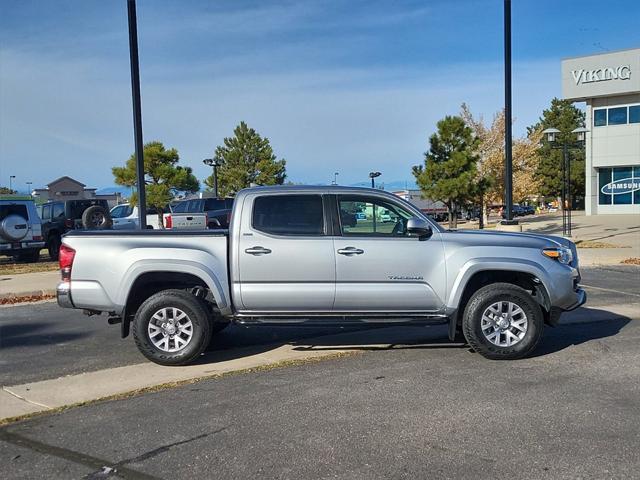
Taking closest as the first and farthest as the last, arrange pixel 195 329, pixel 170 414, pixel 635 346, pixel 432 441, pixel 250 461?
1. pixel 250 461
2. pixel 432 441
3. pixel 170 414
4. pixel 195 329
5. pixel 635 346

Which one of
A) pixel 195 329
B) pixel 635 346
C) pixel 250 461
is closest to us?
pixel 250 461

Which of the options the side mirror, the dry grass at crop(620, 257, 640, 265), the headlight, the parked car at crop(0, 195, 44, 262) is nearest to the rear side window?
the parked car at crop(0, 195, 44, 262)

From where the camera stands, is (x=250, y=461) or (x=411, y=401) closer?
(x=250, y=461)

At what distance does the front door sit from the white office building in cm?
3938

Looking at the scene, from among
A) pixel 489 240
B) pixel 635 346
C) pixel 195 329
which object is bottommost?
pixel 635 346

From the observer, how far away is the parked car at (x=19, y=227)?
18719mm

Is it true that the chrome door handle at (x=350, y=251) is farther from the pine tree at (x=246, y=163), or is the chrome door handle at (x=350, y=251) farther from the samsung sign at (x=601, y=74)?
the pine tree at (x=246, y=163)

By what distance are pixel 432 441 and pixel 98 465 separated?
7.55 ft

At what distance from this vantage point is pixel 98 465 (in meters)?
4.18

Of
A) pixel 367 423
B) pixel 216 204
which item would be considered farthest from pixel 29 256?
pixel 367 423

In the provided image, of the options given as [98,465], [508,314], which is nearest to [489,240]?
[508,314]

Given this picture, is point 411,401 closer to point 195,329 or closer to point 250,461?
point 250,461

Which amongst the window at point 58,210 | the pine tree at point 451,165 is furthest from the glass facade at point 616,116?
the window at point 58,210

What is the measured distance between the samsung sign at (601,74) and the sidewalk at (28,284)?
36.8 meters
